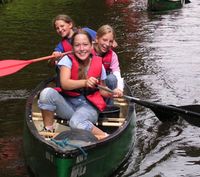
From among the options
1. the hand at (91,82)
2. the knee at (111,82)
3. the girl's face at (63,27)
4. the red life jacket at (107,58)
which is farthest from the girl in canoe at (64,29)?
the hand at (91,82)

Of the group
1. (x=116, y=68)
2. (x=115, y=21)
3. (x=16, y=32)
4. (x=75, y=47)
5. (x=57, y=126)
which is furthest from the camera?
(x=115, y=21)

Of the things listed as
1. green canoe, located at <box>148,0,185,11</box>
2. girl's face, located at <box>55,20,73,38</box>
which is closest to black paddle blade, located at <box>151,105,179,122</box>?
girl's face, located at <box>55,20,73,38</box>

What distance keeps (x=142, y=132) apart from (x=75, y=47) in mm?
1987

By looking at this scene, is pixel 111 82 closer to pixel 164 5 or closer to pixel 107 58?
pixel 107 58

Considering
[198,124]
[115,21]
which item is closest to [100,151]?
[198,124]

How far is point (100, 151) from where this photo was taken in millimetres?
4387

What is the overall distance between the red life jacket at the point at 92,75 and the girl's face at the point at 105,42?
0.57 metres

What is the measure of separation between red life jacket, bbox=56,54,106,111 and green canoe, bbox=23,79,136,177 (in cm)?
34

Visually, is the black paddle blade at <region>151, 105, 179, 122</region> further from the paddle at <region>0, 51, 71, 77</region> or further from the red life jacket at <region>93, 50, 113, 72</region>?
the paddle at <region>0, 51, 71, 77</region>

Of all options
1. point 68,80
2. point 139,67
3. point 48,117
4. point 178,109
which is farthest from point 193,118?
point 139,67

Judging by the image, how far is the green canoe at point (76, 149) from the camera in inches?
159

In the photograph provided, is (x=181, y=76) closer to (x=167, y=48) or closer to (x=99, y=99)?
(x=167, y=48)

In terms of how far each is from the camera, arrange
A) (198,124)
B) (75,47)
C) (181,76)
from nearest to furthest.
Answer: (75,47)
(198,124)
(181,76)

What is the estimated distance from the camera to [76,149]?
4023mm
